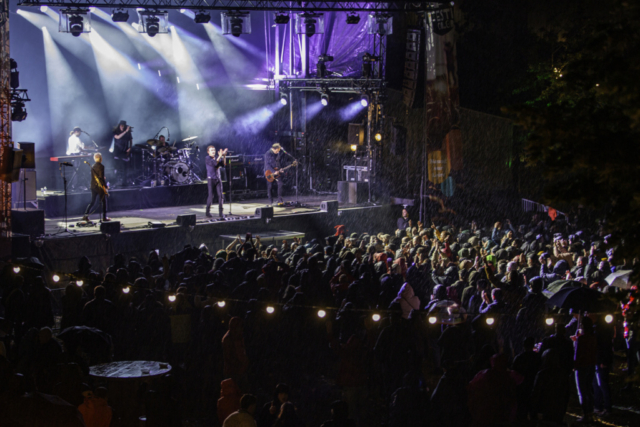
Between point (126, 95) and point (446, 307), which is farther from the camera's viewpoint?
point (126, 95)

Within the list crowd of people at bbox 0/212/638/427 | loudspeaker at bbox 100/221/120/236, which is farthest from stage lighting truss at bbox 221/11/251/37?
crowd of people at bbox 0/212/638/427

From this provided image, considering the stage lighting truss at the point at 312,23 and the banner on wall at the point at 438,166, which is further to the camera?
the banner on wall at the point at 438,166

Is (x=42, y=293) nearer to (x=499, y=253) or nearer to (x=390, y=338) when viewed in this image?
(x=390, y=338)

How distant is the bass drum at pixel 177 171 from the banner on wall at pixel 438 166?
7381 millimetres

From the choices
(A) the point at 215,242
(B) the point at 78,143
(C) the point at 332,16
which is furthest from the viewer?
(C) the point at 332,16

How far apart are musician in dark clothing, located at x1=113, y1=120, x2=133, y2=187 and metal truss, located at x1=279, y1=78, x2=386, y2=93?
4775 millimetres

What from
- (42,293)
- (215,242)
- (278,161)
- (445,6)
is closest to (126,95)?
(278,161)

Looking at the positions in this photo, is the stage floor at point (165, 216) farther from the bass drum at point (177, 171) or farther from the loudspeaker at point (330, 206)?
the bass drum at point (177, 171)

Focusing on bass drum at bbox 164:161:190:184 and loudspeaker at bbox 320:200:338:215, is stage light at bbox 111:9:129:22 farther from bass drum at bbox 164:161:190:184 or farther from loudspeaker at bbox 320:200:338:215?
loudspeaker at bbox 320:200:338:215

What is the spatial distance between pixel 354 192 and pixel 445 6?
6.75 metres

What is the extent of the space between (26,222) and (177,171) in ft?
21.3

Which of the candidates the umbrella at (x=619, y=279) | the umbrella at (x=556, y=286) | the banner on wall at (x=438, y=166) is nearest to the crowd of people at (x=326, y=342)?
the umbrella at (x=556, y=286)

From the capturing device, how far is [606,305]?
752 centimetres

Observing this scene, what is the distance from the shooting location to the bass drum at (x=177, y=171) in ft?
62.0
